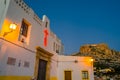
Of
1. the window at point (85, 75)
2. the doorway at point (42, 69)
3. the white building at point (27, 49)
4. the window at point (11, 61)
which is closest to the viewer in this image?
the white building at point (27, 49)

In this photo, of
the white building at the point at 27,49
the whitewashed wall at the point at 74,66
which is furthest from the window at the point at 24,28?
the whitewashed wall at the point at 74,66

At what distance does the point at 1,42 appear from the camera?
243 inches

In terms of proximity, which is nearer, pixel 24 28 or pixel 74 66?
pixel 24 28

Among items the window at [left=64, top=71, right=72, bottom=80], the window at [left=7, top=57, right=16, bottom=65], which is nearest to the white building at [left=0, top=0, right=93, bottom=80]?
the window at [left=7, top=57, right=16, bottom=65]

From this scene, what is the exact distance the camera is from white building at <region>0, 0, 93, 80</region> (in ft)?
21.5

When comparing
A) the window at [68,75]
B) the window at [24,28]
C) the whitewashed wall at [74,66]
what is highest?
the window at [24,28]

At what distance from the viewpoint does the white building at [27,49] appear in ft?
21.5

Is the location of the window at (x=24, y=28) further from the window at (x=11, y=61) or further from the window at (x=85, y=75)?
the window at (x=85, y=75)

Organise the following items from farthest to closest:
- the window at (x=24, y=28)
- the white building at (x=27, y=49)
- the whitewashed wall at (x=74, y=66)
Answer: the whitewashed wall at (x=74, y=66) < the window at (x=24, y=28) < the white building at (x=27, y=49)

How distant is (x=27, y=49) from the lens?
859 cm

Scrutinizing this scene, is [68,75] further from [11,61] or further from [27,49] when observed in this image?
[11,61]

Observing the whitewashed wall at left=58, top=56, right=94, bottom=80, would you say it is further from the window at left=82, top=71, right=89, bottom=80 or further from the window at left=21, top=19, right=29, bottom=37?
the window at left=21, top=19, right=29, bottom=37

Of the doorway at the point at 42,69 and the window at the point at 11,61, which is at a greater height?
the window at the point at 11,61

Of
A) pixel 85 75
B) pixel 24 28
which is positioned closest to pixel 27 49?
pixel 24 28
